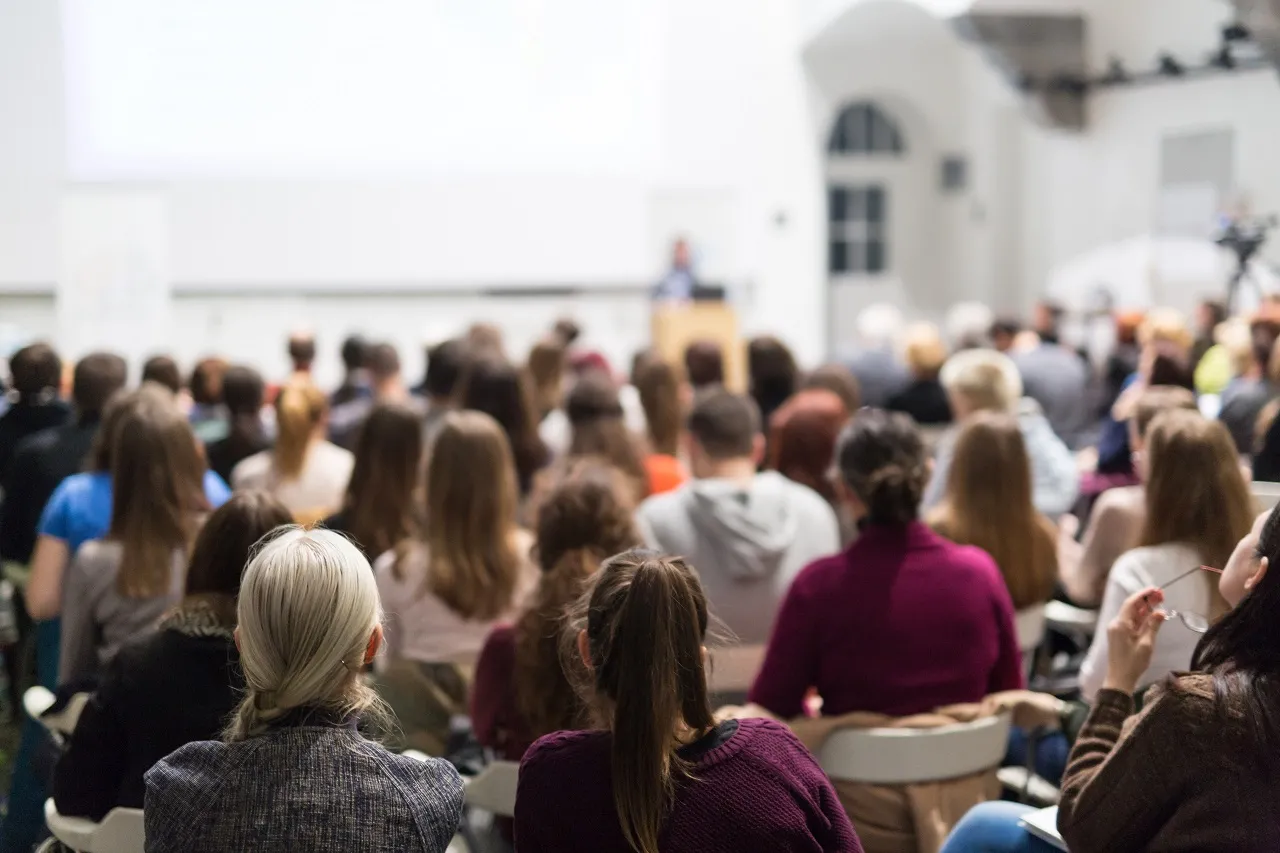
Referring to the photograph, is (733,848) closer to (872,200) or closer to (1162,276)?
(1162,276)

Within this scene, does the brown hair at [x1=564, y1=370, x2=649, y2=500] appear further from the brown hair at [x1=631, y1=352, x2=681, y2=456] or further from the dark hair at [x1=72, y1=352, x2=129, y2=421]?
the dark hair at [x1=72, y1=352, x2=129, y2=421]

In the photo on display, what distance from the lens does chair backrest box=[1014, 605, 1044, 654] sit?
367cm

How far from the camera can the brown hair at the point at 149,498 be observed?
10.3 feet

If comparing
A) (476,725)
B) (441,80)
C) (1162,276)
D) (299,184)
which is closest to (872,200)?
(1162,276)

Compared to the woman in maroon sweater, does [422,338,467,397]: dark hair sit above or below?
above

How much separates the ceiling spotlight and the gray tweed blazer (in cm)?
1008

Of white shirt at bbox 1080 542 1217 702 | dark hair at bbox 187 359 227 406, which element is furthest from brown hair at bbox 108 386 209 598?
dark hair at bbox 187 359 227 406

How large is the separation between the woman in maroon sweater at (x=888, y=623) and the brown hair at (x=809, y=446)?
139 centimetres

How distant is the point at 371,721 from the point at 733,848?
53 cm

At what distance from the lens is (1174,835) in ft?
6.03

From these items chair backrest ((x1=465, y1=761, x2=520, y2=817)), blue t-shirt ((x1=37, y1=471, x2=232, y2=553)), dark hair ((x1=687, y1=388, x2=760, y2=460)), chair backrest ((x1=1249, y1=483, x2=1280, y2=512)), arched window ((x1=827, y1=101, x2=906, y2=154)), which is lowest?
chair backrest ((x1=465, y1=761, x2=520, y2=817))

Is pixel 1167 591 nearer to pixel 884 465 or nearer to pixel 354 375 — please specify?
pixel 884 465

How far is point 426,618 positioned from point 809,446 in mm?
1476

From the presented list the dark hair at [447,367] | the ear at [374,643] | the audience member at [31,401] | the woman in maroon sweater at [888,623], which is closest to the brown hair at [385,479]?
the woman in maroon sweater at [888,623]
